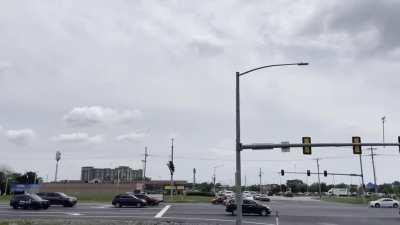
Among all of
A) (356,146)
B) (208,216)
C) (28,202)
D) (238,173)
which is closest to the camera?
(238,173)

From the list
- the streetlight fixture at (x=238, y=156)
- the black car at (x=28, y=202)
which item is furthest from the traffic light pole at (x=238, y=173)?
the black car at (x=28, y=202)

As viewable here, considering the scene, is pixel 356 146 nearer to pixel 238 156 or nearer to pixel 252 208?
pixel 238 156

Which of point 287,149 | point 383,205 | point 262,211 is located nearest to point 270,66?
point 287,149

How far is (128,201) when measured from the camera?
53156mm

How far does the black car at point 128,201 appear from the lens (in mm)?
53156

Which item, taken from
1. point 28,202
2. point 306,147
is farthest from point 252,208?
point 28,202

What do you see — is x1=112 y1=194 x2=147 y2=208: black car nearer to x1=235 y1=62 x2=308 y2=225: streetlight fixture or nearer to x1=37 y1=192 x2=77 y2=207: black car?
x1=37 y1=192 x2=77 y2=207: black car

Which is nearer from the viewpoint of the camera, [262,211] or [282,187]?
[262,211]

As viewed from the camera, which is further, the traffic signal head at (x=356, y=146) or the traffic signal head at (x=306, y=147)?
the traffic signal head at (x=356, y=146)

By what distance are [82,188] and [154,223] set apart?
91.6 m

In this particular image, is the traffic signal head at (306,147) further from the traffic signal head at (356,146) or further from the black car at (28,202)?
the black car at (28,202)

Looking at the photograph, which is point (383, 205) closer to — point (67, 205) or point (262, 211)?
point (262, 211)

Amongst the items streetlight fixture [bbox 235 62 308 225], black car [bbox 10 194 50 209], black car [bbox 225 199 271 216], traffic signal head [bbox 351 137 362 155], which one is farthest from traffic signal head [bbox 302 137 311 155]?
black car [bbox 10 194 50 209]

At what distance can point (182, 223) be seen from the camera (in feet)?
104
